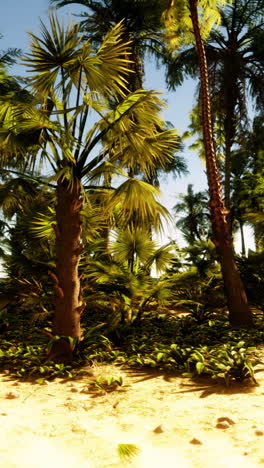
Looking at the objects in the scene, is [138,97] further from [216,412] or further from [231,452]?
[231,452]

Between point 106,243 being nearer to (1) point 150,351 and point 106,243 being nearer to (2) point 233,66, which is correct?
(1) point 150,351

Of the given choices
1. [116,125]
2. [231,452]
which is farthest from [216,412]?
[116,125]

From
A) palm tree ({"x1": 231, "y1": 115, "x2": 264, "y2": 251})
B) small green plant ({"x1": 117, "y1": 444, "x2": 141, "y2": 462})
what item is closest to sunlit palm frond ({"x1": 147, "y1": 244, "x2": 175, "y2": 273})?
small green plant ({"x1": 117, "y1": 444, "x2": 141, "y2": 462})

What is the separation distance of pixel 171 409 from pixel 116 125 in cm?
364

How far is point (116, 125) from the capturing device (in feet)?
16.5

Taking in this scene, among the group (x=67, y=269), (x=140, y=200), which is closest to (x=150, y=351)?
(x=67, y=269)

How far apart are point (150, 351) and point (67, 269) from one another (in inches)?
72.9

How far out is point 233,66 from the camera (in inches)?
489

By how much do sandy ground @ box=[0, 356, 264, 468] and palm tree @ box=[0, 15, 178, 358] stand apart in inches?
52.0

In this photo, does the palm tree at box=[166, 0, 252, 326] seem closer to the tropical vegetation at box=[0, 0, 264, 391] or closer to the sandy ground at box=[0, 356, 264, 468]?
the tropical vegetation at box=[0, 0, 264, 391]

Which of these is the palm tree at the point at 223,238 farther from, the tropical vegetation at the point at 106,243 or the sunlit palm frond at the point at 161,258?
the sunlit palm frond at the point at 161,258

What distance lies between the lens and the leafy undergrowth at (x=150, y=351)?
4320 mm

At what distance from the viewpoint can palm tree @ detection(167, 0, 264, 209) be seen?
1254 cm

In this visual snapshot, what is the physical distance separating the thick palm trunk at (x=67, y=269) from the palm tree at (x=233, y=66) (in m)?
8.57
